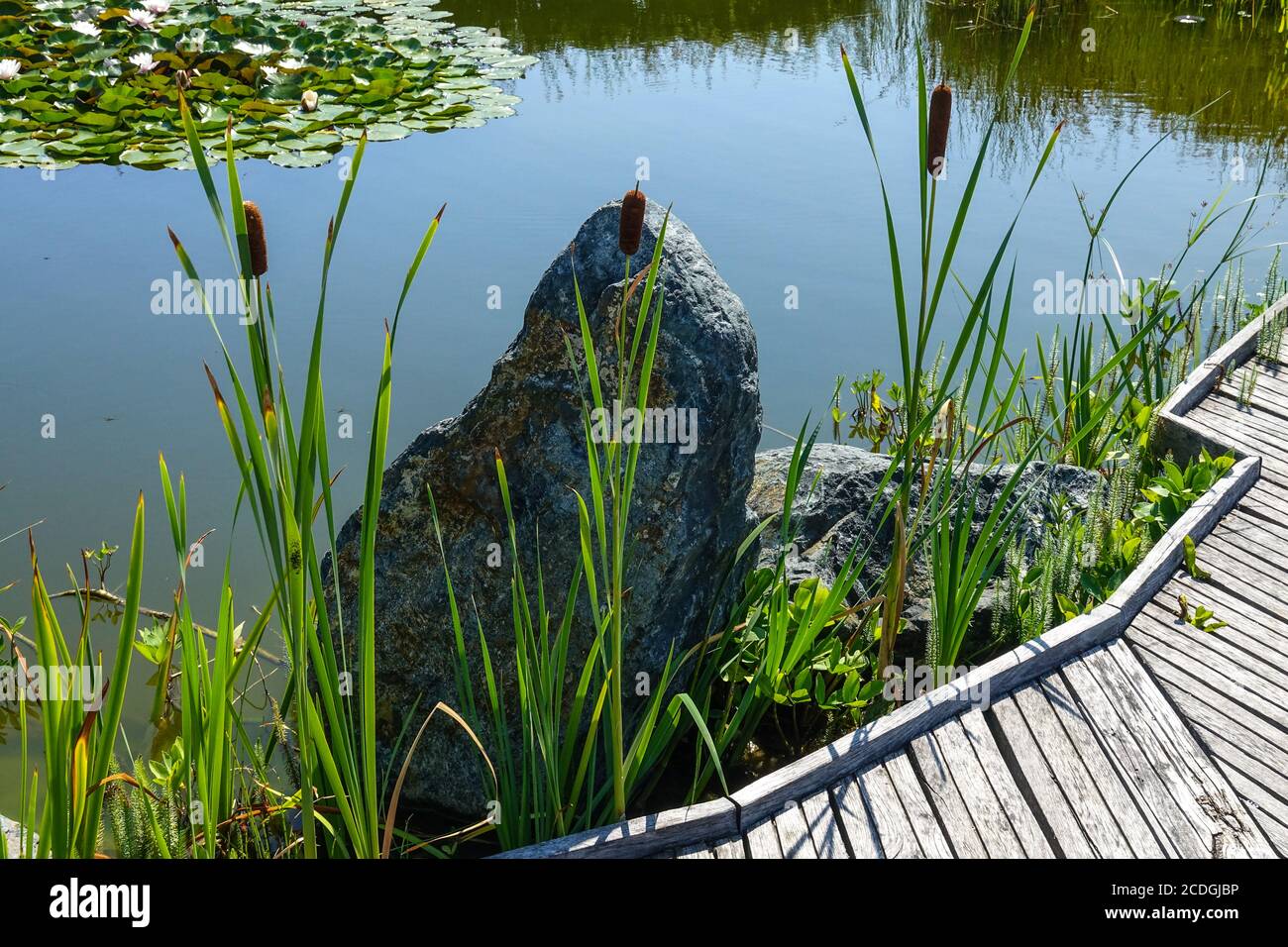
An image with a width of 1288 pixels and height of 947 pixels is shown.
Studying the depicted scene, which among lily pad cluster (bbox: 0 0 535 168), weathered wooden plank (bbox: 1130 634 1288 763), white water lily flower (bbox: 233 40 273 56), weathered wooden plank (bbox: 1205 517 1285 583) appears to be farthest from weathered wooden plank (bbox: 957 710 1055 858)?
white water lily flower (bbox: 233 40 273 56)

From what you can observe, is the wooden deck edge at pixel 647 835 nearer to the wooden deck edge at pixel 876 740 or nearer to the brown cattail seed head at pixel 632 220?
the wooden deck edge at pixel 876 740

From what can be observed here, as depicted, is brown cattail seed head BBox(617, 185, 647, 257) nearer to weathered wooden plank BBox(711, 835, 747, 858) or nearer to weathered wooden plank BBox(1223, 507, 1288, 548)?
weathered wooden plank BBox(711, 835, 747, 858)

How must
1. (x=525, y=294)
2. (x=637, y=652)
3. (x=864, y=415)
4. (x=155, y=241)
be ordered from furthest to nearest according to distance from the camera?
(x=155, y=241)
(x=525, y=294)
(x=864, y=415)
(x=637, y=652)

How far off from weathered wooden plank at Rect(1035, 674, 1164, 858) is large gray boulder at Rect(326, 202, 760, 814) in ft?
2.81

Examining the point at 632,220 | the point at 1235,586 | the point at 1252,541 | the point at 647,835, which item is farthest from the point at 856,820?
the point at 1252,541

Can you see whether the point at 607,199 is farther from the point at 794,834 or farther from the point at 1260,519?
the point at 794,834

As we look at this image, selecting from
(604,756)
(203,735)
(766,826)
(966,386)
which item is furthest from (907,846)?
(203,735)

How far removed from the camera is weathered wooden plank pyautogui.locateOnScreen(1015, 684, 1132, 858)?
2.06 m

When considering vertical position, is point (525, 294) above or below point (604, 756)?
above

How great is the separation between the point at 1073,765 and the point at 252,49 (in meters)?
7.12

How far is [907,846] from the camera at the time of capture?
207 cm

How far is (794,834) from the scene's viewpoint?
209 centimetres

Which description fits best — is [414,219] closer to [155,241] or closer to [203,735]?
[155,241]
